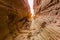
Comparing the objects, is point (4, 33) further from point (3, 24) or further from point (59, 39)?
point (59, 39)

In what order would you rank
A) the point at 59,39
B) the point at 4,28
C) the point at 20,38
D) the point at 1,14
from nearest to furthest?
1. the point at 59,39
2. the point at 1,14
3. the point at 4,28
4. the point at 20,38

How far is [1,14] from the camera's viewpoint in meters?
1.64

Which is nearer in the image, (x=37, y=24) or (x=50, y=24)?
(x=50, y=24)

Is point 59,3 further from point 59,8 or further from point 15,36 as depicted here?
point 15,36

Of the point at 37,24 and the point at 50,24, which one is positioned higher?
the point at 50,24

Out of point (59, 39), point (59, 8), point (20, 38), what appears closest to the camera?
point (59, 39)

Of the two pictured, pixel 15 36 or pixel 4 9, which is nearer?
pixel 4 9

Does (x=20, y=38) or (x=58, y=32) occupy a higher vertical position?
(x=58, y=32)

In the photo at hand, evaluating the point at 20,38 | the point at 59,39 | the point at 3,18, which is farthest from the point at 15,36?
the point at 59,39

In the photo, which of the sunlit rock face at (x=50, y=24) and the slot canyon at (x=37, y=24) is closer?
the sunlit rock face at (x=50, y=24)

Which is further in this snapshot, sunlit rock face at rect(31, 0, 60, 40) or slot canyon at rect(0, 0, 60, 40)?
slot canyon at rect(0, 0, 60, 40)

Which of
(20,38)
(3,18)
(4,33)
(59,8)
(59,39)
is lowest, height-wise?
(20,38)

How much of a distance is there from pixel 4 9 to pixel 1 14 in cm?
14

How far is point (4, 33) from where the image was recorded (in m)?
1.72
